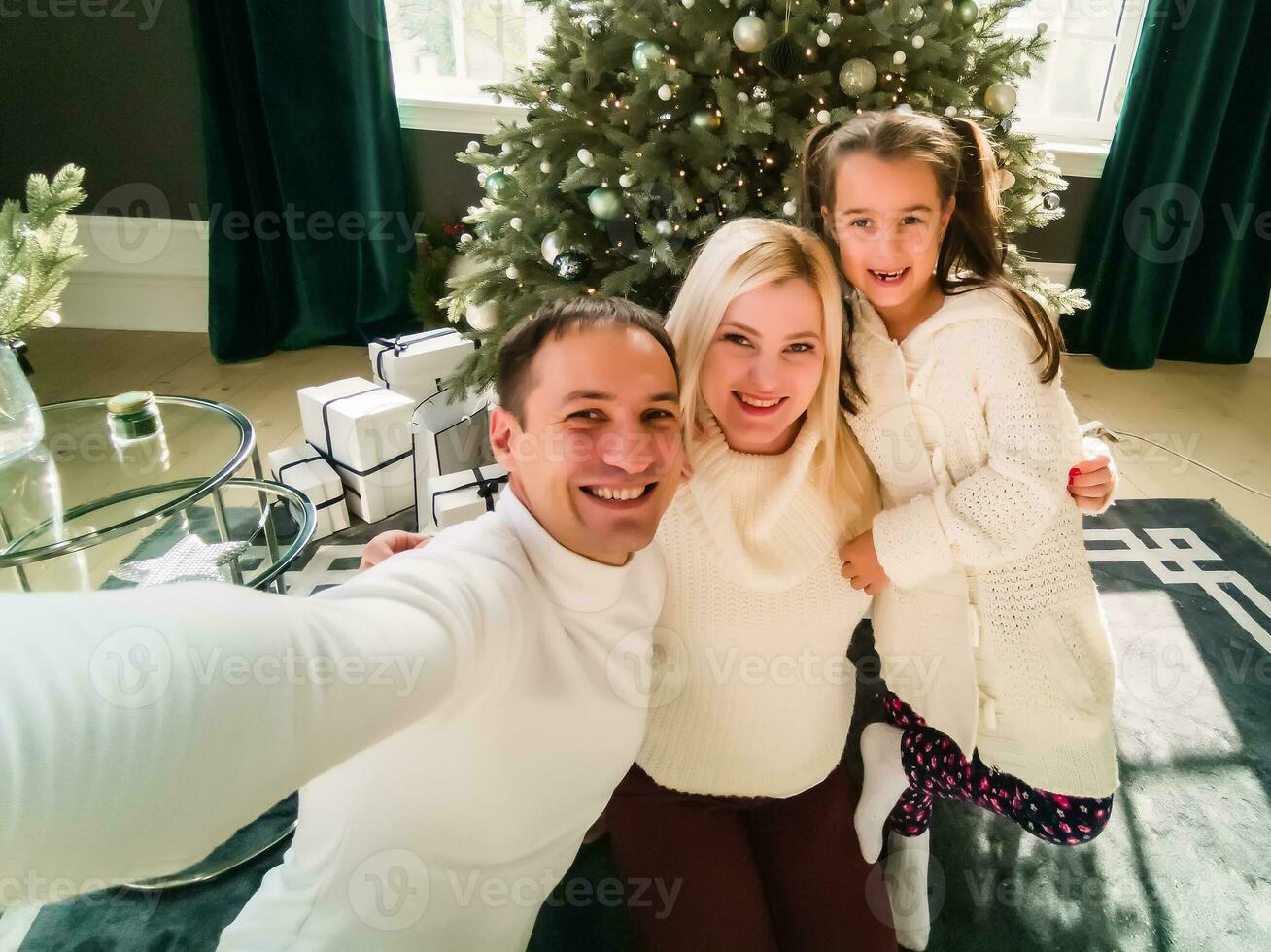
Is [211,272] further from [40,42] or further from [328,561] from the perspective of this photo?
[328,561]

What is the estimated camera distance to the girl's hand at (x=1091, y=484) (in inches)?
43.8

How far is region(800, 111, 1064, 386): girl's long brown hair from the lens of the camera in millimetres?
1025

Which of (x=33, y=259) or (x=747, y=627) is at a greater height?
(x=33, y=259)

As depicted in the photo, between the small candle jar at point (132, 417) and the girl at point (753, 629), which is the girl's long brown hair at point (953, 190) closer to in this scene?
the girl at point (753, 629)

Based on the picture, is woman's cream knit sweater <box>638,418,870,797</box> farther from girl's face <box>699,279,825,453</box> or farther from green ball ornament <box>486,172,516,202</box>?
green ball ornament <box>486,172,516,202</box>

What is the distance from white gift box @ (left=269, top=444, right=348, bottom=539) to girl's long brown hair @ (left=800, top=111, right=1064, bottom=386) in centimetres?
139

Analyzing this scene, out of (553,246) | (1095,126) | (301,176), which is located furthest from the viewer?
(1095,126)

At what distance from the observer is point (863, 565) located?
39.3 inches

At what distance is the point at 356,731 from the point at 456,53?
10.3 feet

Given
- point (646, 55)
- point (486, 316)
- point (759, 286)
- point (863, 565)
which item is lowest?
point (863, 565)

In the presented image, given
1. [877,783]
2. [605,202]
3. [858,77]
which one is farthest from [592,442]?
[858,77]

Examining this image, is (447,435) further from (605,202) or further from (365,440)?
(605,202)

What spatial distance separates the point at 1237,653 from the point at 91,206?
3924 millimetres

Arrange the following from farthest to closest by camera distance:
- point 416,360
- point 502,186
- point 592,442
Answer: point 416,360 → point 502,186 → point 592,442
